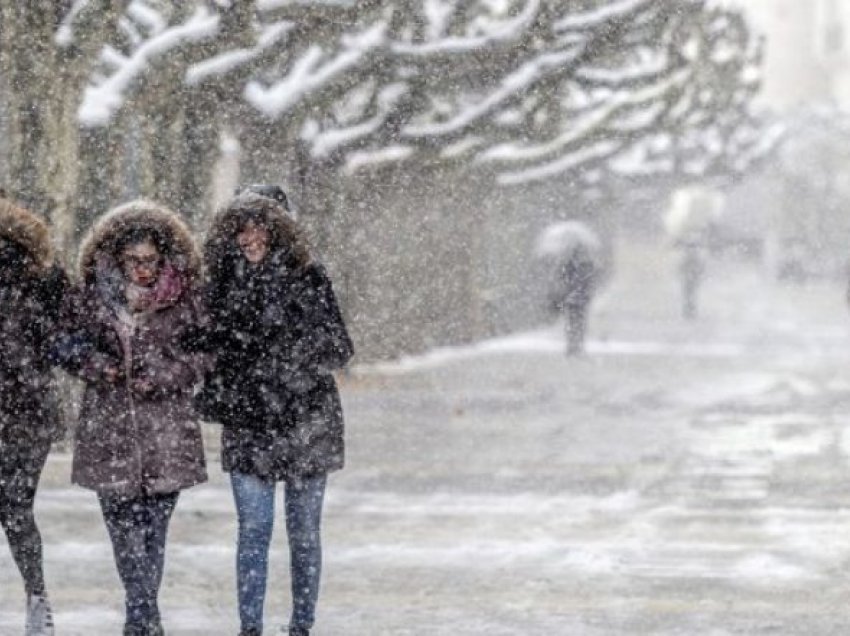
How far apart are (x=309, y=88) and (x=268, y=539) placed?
38.0 feet

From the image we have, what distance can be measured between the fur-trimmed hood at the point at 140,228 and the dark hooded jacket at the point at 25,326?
0.18 m

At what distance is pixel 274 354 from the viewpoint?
7.03 metres

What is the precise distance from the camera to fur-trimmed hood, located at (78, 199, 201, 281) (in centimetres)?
701

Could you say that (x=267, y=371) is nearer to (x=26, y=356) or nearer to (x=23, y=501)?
(x=26, y=356)

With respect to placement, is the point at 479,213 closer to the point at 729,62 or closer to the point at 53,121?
the point at 729,62

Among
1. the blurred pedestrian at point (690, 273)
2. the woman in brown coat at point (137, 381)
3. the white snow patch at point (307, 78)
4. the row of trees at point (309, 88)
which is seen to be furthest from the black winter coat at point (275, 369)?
the blurred pedestrian at point (690, 273)

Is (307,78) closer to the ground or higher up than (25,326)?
higher up

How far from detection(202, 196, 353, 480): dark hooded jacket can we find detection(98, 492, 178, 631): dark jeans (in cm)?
29

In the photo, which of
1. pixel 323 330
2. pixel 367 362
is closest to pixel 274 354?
pixel 323 330

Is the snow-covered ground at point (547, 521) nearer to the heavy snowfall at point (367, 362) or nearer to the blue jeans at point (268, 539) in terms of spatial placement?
the heavy snowfall at point (367, 362)

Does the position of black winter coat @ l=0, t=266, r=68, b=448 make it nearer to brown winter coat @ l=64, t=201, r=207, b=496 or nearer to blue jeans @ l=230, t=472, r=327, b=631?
brown winter coat @ l=64, t=201, r=207, b=496

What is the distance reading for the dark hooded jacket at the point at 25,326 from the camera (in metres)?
7.19

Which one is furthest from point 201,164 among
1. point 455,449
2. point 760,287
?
point 760,287

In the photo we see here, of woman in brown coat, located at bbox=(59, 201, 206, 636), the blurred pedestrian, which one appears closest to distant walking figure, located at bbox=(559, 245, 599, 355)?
the blurred pedestrian
